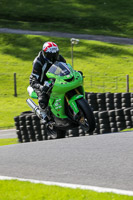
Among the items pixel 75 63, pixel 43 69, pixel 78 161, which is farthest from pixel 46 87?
pixel 75 63

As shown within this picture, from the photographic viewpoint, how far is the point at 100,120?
1193 cm

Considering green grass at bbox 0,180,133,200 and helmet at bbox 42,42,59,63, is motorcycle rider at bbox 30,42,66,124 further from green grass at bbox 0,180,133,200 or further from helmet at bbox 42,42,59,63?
green grass at bbox 0,180,133,200

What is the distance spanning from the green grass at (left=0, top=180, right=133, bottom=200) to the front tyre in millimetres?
3590

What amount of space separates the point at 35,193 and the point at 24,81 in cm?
2579

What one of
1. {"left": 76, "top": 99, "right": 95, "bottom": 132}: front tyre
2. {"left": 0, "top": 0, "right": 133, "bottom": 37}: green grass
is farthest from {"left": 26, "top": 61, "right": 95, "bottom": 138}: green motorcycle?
{"left": 0, "top": 0, "right": 133, "bottom": 37}: green grass

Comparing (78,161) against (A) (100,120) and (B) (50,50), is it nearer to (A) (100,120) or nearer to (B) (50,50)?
(B) (50,50)

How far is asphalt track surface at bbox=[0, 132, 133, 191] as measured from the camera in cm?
664

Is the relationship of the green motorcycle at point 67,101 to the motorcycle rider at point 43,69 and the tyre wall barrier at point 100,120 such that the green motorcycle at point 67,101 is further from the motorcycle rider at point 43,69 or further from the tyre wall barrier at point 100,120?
the tyre wall barrier at point 100,120

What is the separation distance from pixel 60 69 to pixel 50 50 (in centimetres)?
67

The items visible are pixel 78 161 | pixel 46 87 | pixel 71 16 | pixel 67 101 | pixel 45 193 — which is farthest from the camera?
pixel 71 16

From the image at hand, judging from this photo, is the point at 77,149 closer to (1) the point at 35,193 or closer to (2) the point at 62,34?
(1) the point at 35,193

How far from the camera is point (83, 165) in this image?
24.1ft

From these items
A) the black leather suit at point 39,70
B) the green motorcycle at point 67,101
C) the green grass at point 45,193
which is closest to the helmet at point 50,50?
the black leather suit at point 39,70

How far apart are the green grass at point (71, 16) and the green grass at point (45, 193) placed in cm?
3516
